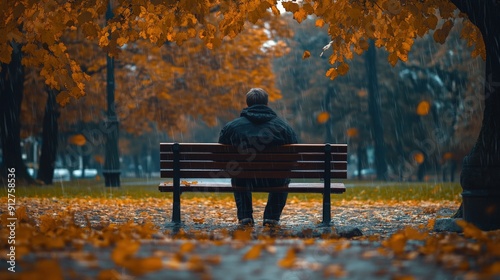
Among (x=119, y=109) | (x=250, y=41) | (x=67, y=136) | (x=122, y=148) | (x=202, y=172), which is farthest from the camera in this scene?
(x=122, y=148)

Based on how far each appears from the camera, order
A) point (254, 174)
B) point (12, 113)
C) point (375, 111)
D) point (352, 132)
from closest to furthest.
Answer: point (254, 174) → point (12, 113) → point (375, 111) → point (352, 132)

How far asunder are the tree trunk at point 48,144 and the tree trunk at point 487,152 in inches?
844

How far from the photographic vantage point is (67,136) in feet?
158

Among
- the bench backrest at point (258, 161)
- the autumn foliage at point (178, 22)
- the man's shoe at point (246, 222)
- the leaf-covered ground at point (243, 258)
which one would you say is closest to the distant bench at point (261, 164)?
the bench backrest at point (258, 161)

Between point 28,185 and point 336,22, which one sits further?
point 28,185

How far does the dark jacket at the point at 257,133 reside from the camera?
9336 mm

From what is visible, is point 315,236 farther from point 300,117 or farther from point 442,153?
point 300,117

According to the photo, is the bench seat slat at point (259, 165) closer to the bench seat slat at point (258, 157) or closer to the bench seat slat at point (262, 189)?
the bench seat slat at point (258, 157)

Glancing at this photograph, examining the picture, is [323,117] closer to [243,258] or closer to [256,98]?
[256,98]

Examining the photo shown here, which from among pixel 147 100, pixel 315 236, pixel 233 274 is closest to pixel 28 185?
pixel 147 100

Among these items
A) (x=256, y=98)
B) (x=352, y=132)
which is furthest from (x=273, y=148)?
(x=352, y=132)

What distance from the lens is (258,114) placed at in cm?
951

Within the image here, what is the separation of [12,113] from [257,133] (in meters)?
16.4

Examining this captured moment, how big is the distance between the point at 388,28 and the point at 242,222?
314cm
